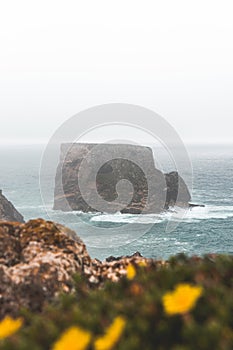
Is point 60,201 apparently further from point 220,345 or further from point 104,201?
point 220,345

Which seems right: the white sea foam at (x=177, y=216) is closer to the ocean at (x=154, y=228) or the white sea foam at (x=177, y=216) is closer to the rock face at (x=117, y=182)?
the ocean at (x=154, y=228)

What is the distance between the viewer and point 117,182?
137125 mm

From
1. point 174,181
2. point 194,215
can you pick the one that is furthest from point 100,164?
point 194,215

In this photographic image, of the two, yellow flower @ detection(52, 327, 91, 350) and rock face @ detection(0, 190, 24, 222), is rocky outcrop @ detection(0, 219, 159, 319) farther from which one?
rock face @ detection(0, 190, 24, 222)

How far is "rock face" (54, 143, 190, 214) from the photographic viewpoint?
130m

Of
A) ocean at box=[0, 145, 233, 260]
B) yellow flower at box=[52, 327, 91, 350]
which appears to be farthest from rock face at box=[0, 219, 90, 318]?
ocean at box=[0, 145, 233, 260]

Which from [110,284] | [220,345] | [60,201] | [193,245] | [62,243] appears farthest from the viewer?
[60,201]

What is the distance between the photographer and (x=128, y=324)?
3.40 meters

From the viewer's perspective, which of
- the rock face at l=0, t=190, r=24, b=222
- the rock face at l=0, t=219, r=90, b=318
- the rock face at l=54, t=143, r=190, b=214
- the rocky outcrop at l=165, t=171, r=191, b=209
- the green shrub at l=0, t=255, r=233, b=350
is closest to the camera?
the green shrub at l=0, t=255, r=233, b=350

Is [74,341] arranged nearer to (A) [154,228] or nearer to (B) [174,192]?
(A) [154,228]

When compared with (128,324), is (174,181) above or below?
below

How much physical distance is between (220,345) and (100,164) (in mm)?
140486

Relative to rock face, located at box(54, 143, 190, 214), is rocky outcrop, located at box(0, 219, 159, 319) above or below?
above

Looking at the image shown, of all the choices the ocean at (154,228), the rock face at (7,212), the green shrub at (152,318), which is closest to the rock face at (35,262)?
the green shrub at (152,318)
